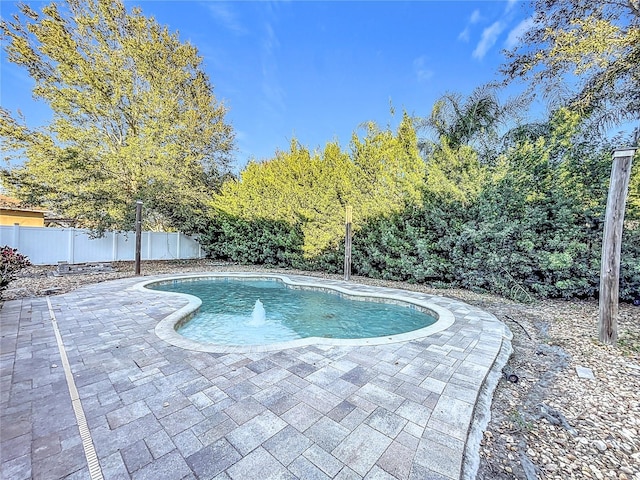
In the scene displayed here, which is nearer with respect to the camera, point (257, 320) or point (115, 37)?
point (257, 320)

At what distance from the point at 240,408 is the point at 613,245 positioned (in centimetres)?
537

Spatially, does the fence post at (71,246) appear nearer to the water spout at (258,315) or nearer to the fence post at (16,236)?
the fence post at (16,236)

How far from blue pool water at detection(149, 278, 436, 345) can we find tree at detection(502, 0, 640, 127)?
6.31 meters

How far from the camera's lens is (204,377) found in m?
2.86

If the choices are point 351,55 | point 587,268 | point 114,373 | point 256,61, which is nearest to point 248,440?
point 114,373

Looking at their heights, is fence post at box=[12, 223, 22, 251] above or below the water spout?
above

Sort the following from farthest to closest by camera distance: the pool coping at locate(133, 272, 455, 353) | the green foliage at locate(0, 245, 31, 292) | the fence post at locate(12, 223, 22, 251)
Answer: the fence post at locate(12, 223, 22, 251) → the green foliage at locate(0, 245, 31, 292) → the pool coping at locate(133, 272, 455, 353)

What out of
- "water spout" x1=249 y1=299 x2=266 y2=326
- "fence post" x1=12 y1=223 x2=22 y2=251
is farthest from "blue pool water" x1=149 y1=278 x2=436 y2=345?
"fence post" x1=12 y1=223 x2=22 y2=251

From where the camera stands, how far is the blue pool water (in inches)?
205

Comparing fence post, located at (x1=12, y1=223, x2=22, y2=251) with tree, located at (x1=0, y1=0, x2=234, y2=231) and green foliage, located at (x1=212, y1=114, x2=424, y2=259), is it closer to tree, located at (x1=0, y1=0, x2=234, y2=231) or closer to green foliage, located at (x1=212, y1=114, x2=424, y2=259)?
→ tree, located at (x1=0, y1=0, x2=234, y2=231)

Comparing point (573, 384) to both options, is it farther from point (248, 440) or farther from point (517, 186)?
point (517, 186)

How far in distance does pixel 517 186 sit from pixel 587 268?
2.39m

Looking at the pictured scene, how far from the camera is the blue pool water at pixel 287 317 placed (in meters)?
5.20

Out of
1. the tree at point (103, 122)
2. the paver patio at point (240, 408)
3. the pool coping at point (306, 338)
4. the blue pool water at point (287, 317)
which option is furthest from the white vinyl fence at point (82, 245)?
the paver patio at point (240, 408)
